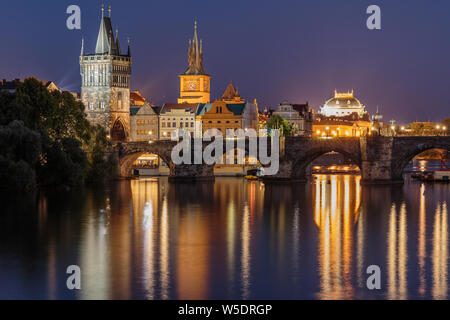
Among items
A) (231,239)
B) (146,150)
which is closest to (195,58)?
(146,150)

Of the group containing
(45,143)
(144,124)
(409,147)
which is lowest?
(409,147)

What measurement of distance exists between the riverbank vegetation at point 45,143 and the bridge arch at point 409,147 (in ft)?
85.3

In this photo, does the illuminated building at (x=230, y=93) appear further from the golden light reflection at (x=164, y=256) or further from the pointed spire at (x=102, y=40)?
the golden light reflection at (x=164, y=256)

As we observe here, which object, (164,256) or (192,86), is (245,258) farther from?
(192,86)

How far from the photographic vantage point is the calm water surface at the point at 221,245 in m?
28.5

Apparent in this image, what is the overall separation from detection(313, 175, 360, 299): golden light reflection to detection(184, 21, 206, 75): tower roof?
199 ft

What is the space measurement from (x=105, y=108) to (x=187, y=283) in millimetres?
84595

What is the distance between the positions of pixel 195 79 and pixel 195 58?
13.0ft

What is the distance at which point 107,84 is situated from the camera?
368ft

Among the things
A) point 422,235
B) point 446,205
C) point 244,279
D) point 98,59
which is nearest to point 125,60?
point 98,59

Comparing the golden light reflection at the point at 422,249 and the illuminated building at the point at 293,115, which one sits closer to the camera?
the golden light reflection at the point at 422,249
